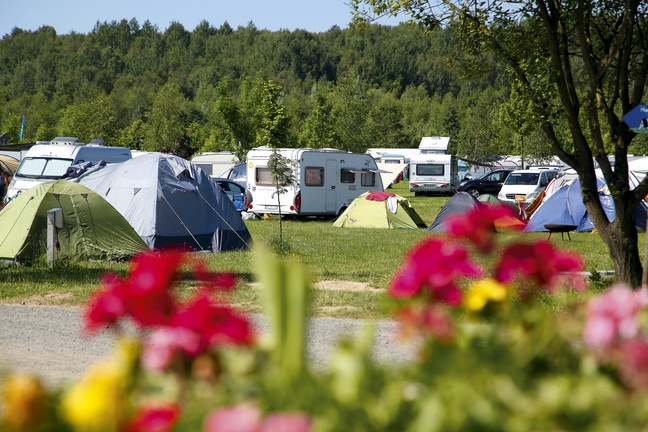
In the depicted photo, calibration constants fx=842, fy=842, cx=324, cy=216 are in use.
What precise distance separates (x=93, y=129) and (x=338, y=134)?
1436 cm

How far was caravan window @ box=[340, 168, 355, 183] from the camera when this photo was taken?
22.6 meters

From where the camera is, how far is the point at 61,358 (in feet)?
19.8

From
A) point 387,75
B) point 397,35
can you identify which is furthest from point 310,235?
point 397,35

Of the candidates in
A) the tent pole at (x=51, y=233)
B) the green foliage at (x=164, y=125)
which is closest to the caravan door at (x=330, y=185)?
the tent pole at (x=51, y=233)

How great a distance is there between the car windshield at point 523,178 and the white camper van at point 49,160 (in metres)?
13.6

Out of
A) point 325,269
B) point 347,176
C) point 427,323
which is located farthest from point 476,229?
point 347,176

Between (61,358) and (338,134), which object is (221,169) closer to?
(338,134)

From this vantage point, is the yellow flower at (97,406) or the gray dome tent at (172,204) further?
the gray dome tent at (172,204)

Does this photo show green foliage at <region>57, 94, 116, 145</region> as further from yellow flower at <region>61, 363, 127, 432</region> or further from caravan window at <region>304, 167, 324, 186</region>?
yellow flower at <region>61, 363, 127, 432</region>

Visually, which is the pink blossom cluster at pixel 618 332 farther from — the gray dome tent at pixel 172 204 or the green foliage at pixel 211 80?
the green foliage at pixel 211 80

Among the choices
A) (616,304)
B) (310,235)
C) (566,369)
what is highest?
(616,304)

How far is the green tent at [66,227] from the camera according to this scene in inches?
446

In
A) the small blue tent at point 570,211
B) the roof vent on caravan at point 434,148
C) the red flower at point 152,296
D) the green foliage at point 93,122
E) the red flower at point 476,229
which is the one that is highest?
the green foliage at point 93,122

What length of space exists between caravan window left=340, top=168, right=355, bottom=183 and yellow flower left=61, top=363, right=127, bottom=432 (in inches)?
833
